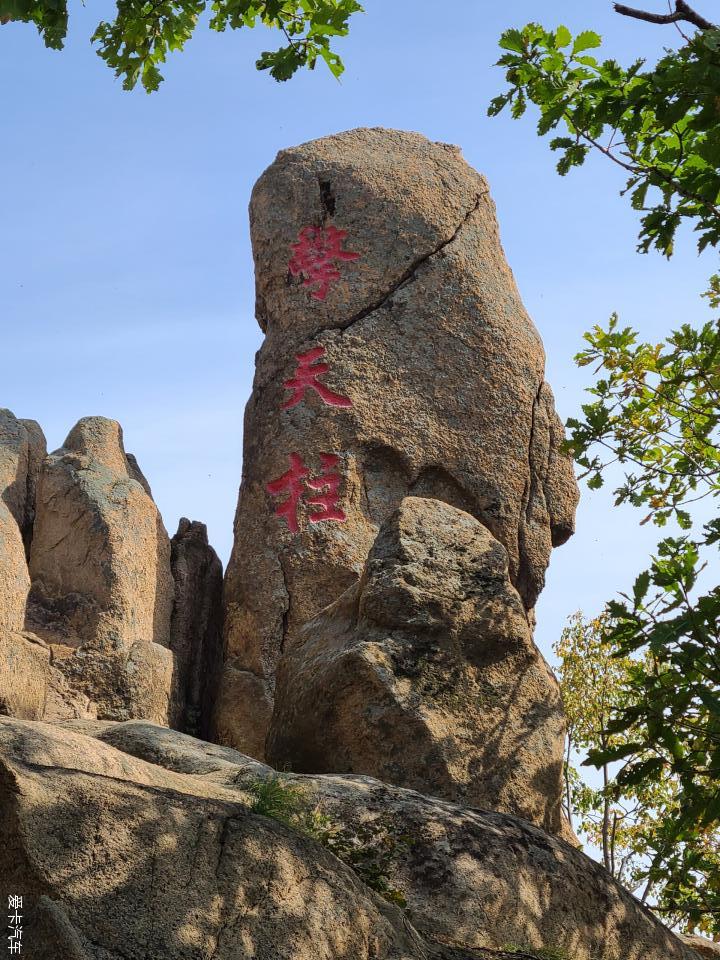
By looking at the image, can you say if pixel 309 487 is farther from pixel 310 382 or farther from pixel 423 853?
pixel 423 853

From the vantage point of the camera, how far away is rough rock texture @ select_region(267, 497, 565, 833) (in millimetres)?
7391

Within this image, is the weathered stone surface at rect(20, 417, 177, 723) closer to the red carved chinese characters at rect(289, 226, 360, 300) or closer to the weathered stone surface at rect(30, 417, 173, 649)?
the weathered stone surface at rect(30, 417, 173, 649)

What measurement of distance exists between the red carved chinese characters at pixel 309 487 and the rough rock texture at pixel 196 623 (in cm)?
94

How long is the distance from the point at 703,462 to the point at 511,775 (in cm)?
Result: 347

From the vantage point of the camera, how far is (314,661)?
792 cm

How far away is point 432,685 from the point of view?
7.62 metres

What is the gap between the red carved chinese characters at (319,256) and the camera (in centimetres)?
1105

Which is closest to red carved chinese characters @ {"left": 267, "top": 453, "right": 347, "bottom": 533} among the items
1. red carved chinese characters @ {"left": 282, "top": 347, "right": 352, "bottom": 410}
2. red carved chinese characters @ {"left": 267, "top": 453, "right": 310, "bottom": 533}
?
red carved chinese characters @ {"left": 267, "top": 453, "right": 310, "bottom": 533}

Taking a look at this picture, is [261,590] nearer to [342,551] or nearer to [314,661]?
[342,551]

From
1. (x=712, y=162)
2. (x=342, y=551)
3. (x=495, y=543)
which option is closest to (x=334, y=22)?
(x=712, y=162)

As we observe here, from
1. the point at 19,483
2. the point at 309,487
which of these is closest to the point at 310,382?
the point at 309,487

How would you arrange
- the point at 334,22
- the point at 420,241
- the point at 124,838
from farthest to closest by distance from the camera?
the point at 420,241, the point at 334,22, the point at 124,838

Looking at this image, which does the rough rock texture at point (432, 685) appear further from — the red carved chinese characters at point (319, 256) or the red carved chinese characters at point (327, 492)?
the red carved chinese characters at point (319, 256)

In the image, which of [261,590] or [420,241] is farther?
[420,241]
